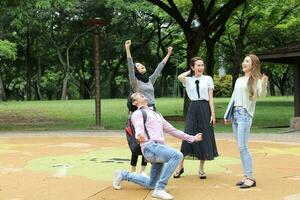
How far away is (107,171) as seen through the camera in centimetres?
878

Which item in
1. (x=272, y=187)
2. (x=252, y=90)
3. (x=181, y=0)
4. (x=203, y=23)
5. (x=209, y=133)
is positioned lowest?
(x=272, y=187)

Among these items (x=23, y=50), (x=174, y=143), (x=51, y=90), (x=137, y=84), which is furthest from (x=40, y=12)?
(x=137, y=84)

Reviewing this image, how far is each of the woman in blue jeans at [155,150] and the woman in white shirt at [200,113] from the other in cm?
85

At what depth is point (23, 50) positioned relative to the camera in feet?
173

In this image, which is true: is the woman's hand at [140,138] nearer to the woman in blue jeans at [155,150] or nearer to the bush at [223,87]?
the woman in blue jeans at [155,150]

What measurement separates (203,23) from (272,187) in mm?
14582

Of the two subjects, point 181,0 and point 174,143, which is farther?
point 181,0

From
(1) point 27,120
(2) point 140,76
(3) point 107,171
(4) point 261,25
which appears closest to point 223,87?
(4) point 261,25

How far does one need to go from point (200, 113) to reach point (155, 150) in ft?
4.80

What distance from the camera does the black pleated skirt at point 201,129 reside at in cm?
798

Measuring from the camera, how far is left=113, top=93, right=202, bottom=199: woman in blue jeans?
680cm

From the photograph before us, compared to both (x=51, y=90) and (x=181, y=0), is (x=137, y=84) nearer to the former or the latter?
(x=181, y=0)

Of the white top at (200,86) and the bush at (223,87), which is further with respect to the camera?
the bush at (223,87)

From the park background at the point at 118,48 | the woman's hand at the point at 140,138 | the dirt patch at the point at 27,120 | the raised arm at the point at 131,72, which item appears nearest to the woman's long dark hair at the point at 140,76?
the raised arm at the point at 131,72
